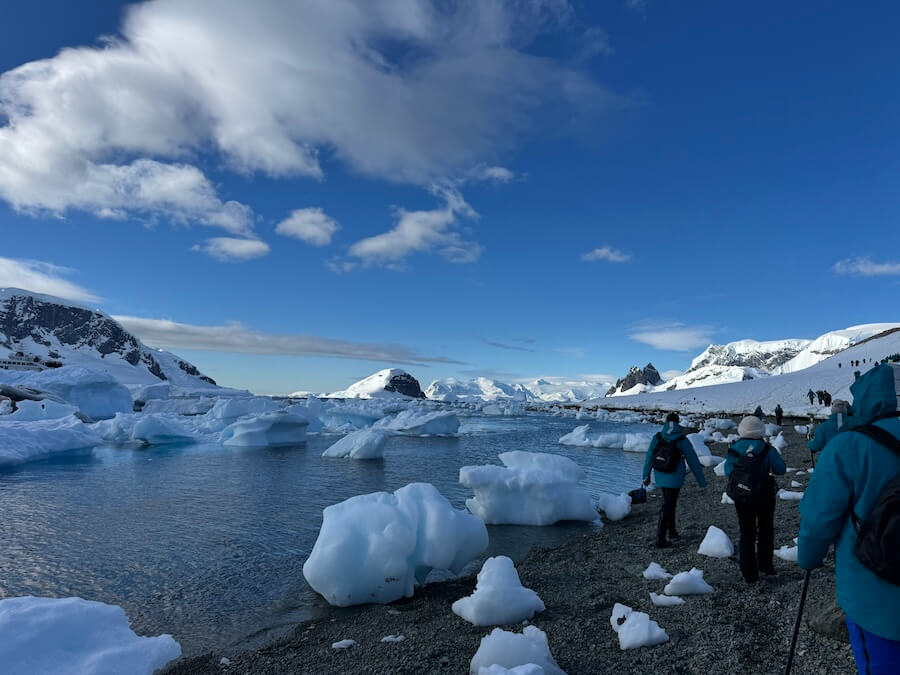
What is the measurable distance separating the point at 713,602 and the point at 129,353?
20456 centimetres

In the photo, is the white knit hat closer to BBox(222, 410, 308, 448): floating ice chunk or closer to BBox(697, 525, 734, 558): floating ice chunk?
BBox(697, 525, 734, 558): floating ice chunk

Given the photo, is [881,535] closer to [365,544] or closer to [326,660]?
[326,660]

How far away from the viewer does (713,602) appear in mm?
5316

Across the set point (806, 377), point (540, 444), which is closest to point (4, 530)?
point (540, 444)

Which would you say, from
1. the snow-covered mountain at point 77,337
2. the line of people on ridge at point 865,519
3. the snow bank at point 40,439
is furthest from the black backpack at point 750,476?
the snow-covered mountain at point 77,337

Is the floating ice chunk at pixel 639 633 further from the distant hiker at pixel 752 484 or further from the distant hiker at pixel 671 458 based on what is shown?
the distant hiker at pixel 671 458

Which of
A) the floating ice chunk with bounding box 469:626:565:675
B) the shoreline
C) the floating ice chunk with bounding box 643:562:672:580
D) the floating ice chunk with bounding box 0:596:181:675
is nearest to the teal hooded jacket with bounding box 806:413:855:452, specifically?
the shoreline

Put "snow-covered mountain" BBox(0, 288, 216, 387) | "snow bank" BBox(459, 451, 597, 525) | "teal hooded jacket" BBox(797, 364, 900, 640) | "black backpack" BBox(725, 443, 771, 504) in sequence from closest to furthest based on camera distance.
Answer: "teal hooded jacket" BBox(797, 364, 900, 640)
"black backpack" BBox(725, 443, 771, 504)
"snow bank" BBox(459, 451, 597, 525)
"snow-covered mountain" BBox(0, 288, 216, 387)

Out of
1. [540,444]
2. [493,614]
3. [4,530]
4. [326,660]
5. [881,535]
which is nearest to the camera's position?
[881,535]

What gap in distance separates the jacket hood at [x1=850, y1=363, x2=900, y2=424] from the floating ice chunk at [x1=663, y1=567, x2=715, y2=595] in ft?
12.8

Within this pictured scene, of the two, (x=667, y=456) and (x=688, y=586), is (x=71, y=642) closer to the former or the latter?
(x=688, y=586)

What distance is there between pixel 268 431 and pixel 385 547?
26.5 metres

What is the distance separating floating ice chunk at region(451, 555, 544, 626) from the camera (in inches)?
217

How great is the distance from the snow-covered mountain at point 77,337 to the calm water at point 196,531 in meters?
160
